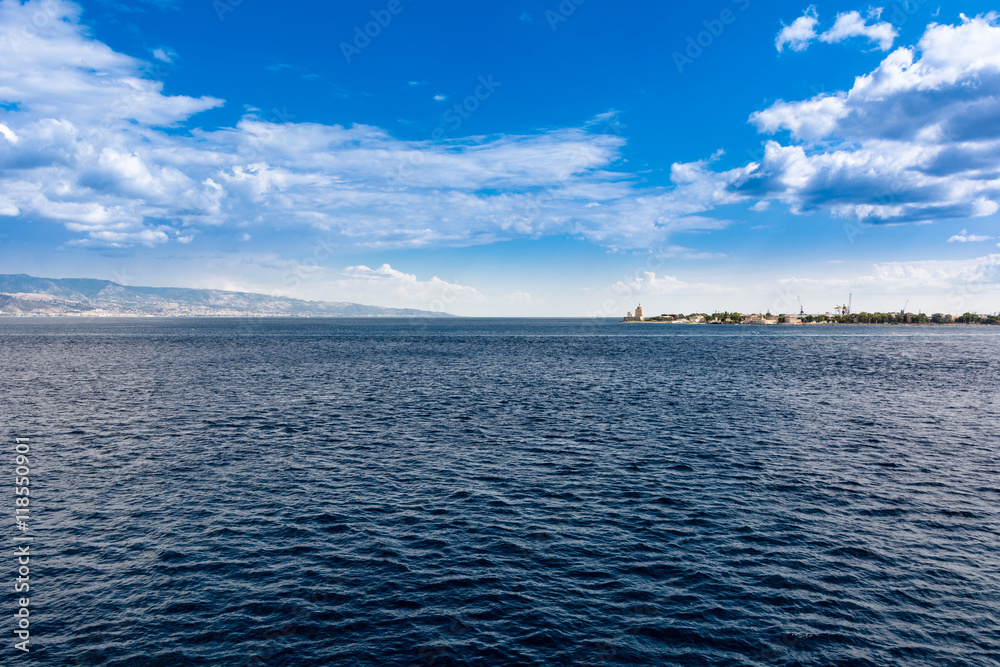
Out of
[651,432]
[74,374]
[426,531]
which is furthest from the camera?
[74,374]

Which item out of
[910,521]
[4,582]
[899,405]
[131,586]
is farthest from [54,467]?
[899,405]

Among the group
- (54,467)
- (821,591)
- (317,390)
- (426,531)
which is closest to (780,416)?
(821,591)

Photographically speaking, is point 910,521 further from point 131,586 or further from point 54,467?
point 54,467

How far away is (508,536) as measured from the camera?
2423 cm

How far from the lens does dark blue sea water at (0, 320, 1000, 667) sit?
55.2ft

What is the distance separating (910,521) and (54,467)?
50.9m

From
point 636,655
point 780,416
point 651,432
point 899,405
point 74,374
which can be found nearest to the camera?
point 636,655

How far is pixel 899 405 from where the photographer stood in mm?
58438

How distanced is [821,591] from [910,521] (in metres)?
10.6

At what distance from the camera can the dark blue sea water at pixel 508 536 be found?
55.2 feet

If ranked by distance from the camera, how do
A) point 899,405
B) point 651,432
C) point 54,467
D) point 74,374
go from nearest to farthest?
point 54,467 < point 651,432 < point 899,405 < point 74,374

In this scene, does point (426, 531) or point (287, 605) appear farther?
point (426, 531)

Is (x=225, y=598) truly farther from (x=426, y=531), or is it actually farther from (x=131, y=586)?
(x=426, y=531)

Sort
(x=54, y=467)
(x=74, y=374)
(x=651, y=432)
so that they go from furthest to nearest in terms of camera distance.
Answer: (x=74, y=374)
(x=651, y=432)
(x=54, y=467)
